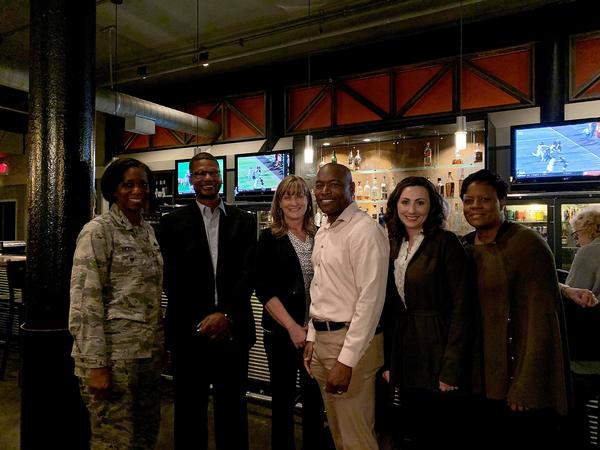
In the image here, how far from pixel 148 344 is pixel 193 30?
5.59 metres

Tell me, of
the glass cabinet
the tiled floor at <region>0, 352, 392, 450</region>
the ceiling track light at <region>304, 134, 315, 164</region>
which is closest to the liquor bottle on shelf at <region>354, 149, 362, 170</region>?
the glass cabinet

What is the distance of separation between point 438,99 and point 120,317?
567 cm

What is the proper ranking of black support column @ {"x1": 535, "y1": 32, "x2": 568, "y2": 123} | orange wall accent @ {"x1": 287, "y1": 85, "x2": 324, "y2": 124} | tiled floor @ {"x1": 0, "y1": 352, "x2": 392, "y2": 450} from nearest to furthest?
1. tiled floor @ {"x1": 0, "y1": 352, "x2": 392, "y2": 450}
2. black support column @ {"x1": 535, "y1": 32, "x2": 568, "y2": 123}
3. orange wall accent @ {"x1": 287, "y1": 85, "x2": 324, "y2": 124}

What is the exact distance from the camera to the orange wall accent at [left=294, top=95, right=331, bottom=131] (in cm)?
728

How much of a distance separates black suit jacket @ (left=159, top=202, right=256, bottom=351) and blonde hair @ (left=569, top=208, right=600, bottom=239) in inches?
101

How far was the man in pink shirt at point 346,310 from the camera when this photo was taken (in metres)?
1.84

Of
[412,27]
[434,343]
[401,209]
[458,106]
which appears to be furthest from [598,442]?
[412,27]

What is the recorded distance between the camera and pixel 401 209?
2.05 metres

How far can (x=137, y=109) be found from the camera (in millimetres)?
7113

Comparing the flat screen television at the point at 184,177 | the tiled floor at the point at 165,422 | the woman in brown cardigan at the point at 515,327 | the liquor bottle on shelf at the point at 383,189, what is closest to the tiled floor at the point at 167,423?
the tiled floor at the point at 165,422

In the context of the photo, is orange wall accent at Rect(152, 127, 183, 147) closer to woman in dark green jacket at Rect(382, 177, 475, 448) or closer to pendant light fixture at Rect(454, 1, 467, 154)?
pendant light fixture at Rect(454, 1, 467, 154)

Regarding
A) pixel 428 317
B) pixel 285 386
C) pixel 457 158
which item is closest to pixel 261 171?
pixel 457 158

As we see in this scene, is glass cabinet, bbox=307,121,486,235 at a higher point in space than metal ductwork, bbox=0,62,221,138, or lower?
lower

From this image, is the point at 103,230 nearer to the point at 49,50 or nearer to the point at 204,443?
the point at 49,50
